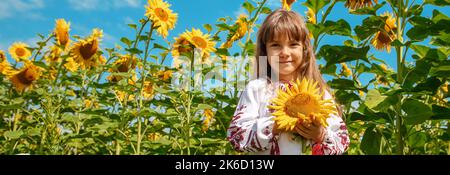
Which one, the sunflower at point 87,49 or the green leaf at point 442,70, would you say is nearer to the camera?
the green leaf at point 442,70

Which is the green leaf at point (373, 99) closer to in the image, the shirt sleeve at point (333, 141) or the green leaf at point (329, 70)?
the shirt sleeve at point (333, 141)

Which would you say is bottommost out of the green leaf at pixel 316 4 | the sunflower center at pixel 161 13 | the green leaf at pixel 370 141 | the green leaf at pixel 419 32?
the green leaf at pixel 370 141

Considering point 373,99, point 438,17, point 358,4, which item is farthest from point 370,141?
point 358,4

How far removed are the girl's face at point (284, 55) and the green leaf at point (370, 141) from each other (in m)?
0.87

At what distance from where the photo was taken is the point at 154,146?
297 centimetres

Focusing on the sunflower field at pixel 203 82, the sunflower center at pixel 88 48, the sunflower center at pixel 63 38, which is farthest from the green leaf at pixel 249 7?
the sunflower center at pixel 63 38

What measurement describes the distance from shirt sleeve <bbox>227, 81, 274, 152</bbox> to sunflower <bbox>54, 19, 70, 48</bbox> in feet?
7.41

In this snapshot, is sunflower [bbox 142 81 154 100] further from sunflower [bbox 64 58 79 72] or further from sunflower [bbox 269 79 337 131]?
sunflower [bbox 269 79 337 131]

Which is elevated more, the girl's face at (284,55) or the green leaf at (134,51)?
the green leaf at (134,51)

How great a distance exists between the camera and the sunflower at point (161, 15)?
120 inches

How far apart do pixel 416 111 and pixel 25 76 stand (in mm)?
2592

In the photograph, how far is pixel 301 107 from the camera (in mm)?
1316

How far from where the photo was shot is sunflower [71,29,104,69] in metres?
3.48
